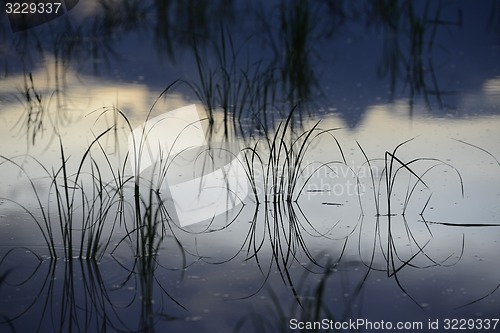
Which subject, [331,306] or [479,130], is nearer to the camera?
[331,306]

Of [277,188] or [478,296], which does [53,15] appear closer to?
[277,188]

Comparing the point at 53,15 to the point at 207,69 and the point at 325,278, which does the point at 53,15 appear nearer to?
the point at 207,69

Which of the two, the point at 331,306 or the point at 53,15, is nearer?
the point at 331,306

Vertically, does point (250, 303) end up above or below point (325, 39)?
below

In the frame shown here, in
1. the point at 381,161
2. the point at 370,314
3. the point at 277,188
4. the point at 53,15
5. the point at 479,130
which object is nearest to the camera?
the point at 370,314

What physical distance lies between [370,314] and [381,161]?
3.62 feet

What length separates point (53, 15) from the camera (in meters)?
5.23

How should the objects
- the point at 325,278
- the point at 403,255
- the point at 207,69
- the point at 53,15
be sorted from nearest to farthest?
the point at 325,278
the point at 403,255
the point at 207,69
the point at 53,15

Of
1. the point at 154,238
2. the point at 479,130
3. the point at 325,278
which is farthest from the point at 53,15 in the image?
the point at 325,278

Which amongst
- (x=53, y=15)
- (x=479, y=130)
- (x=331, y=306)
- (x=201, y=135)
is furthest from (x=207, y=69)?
(x=331, y=306)

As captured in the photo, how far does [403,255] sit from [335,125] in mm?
1211

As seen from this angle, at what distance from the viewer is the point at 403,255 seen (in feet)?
A: 7.39

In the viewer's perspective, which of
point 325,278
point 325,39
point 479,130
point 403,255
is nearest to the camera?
point 325,278

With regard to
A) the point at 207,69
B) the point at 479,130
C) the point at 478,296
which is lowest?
the point at 478,296
